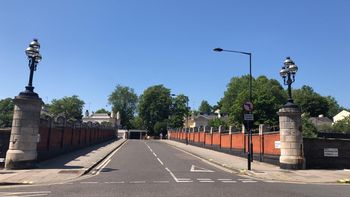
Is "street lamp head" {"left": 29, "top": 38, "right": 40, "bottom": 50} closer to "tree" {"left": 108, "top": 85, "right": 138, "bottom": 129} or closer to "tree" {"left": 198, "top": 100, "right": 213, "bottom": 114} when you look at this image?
"tree" {"left": 108, "top": 85, "right": 138, "bottom": 129}

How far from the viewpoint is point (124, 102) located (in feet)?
513

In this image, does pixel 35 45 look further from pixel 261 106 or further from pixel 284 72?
pixel 261 106

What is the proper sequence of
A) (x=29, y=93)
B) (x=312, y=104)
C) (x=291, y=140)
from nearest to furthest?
(x=29, y=93) → (x=291, y=140) → (x=312, y=104)

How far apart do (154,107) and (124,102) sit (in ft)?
130

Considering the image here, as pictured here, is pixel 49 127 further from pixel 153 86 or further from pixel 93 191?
pixel 153 86

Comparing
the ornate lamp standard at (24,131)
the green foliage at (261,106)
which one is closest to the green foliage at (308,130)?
the green foliage at (261,106)

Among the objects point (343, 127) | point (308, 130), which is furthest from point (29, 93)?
point (343, 127)

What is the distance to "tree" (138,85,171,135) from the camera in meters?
A: 120

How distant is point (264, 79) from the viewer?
9831 cm

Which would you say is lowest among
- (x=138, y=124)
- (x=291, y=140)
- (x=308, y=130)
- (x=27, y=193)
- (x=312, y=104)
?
(x=27, y=193)

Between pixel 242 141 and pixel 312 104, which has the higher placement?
pixel 312 104

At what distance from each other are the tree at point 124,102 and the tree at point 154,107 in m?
33.4

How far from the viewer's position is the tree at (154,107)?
120m

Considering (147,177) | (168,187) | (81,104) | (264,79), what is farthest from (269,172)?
(81,104)
